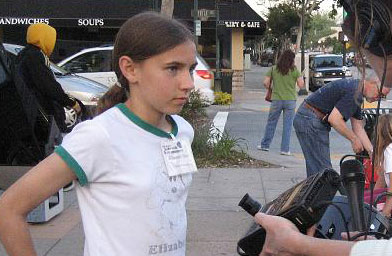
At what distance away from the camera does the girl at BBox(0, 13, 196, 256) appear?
188 cm

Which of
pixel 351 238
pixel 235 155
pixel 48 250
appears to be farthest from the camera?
pixel 235 155

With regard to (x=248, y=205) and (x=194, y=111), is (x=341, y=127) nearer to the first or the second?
(x=248, y=205)

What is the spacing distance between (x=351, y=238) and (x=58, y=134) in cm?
512

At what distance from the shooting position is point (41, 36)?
22.0 feet

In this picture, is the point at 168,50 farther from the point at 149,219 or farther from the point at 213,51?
the point at 213,51

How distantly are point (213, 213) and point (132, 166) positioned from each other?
4.57 meters

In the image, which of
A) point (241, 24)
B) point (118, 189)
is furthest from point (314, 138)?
point (241, 24)

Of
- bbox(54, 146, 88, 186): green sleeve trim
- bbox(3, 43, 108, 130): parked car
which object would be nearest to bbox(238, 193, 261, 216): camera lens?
bbox(54, 146, 88, 186): green sleeve trim

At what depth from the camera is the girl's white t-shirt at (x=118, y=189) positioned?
1.92m

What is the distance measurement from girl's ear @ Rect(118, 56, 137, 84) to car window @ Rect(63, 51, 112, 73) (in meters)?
14.9

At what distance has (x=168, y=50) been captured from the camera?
6.68ft

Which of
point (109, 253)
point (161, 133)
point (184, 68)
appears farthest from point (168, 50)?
point (109, 253)

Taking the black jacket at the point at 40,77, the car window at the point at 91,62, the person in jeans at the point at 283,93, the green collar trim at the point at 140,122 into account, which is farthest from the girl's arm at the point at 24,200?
the car window at the point at 91,62

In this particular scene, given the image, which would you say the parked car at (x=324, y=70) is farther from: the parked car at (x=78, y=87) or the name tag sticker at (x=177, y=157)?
the name tag sticker at (x=177, y=157)
